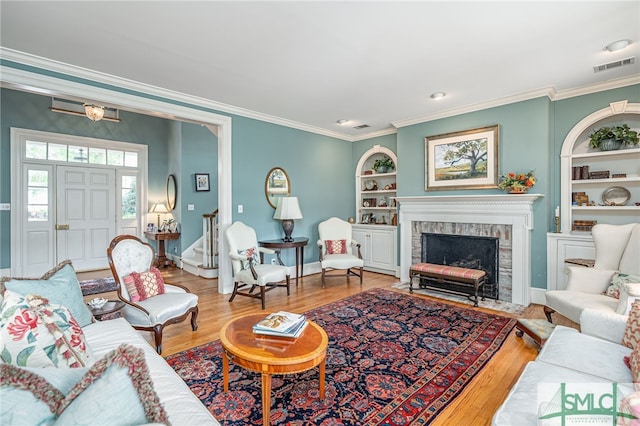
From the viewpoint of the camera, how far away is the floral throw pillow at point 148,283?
9.17 ft

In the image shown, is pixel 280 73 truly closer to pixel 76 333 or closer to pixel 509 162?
pixel 76 333

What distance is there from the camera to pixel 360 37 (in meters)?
2.63

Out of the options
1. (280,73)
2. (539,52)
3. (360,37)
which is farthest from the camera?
(280,73)

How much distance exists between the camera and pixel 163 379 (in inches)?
59.7

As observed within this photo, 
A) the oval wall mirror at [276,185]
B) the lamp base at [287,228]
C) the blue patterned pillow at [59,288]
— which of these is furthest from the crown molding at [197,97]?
the blue patterned pillow at [59,288]

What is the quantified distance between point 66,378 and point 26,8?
2771 millimetres

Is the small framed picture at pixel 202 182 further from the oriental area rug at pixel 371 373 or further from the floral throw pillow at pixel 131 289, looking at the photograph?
the oriental area rug at pixel 371 373

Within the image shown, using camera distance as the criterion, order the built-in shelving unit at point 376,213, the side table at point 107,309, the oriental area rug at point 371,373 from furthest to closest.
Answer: the built-in shelving unit at point 376,213 < the side table at point 107,309 < the oriental area rug at point 371,373

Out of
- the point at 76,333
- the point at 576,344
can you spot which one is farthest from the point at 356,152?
the point at 76,333

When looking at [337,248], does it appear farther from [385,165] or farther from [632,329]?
[632,329]

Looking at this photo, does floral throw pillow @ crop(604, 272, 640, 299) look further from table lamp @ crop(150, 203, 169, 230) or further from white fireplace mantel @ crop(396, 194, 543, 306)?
table lamp @ crop(150, 203, 169, 230)

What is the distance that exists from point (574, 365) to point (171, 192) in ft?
22.8

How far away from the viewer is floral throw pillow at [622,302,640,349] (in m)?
1.70

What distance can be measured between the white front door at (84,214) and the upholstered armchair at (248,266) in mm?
3611
